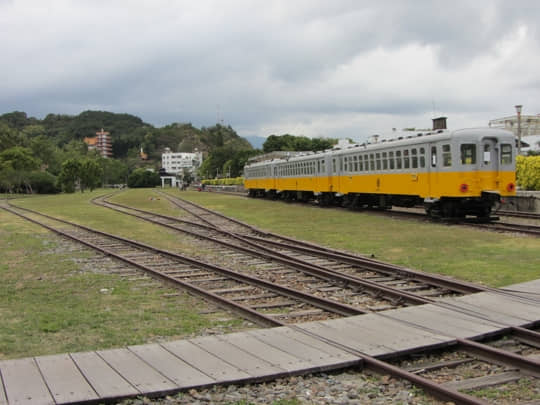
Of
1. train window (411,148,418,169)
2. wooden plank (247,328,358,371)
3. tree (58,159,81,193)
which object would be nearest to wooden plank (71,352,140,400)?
wooden plank (247,328,358,371)

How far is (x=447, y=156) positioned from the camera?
19.6 metres

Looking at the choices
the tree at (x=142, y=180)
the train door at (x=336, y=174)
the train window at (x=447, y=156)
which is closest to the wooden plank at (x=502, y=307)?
the train window at (x=447, y=156)

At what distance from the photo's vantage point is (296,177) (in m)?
36.9

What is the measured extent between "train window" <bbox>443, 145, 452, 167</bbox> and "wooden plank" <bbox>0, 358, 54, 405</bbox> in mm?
16821

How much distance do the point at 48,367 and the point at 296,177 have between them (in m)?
32.1

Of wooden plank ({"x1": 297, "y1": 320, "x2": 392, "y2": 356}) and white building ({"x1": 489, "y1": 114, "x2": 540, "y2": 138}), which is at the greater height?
white building ({"x1": 489, "y1": 114, "x2": 540, "y2": 138})

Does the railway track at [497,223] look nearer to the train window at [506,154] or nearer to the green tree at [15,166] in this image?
the train window at [506,154]

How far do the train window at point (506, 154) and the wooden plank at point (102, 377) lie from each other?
1727cm

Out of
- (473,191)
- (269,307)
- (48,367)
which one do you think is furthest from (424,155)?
(48,367)

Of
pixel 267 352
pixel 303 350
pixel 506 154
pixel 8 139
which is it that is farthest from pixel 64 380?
pixel 8 139

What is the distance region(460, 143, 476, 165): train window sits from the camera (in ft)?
Result: 63.0

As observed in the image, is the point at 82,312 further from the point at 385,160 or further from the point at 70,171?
the point at 70,171

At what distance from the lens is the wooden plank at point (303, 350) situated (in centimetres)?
Answer: 522

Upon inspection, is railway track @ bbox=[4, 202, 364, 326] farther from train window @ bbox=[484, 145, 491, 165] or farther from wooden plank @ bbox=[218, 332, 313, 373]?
train window @ bbox=[484, 145, 491, 165]
